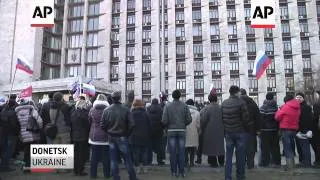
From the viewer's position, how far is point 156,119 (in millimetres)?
10555

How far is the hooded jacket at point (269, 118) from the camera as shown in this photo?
985 centimetres

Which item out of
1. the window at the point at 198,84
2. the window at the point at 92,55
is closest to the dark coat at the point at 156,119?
the window at the point at 198,84

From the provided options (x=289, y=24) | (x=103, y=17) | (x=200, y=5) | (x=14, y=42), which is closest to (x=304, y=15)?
(x=289, y=24)

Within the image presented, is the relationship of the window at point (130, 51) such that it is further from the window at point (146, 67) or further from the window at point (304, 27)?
the window at point (304, 27)

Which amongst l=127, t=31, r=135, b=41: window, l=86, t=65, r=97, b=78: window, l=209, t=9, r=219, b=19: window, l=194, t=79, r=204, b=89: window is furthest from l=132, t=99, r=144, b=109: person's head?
l=86, t=65, r=97, b=78: window

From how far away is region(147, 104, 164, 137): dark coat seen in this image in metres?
10.5

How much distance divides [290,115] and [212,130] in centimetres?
192

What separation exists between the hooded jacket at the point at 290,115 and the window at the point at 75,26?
57342 mm

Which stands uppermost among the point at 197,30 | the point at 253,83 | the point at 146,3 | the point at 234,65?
the point at 146,3

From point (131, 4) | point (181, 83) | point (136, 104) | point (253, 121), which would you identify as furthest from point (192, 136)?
point (131, 4)

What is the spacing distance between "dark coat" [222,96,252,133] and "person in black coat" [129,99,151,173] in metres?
2.17

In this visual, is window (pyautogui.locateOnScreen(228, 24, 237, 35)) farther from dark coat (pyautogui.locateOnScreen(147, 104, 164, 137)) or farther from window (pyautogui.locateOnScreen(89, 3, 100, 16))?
dark coat (pyautogui.locateOnScreen(147, 104, 164, 137))

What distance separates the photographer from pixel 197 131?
396 inches

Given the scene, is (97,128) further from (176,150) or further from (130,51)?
(130,51)
